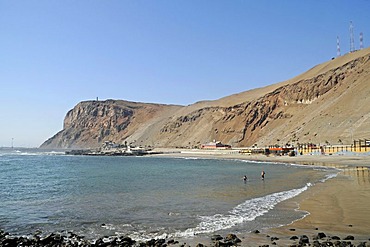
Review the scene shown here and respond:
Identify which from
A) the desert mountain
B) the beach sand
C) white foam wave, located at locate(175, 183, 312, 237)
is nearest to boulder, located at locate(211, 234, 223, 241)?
the beach sand

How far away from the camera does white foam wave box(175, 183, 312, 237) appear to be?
1406cm

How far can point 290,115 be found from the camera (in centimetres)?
10719

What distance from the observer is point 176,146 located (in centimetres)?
14638

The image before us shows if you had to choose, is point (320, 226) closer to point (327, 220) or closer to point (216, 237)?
point (327, 220)

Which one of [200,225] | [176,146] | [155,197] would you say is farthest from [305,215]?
[176,146]

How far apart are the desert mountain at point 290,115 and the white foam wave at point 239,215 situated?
177 ft

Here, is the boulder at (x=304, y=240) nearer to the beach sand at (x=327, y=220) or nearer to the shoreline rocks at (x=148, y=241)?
the shoreline rocks at (x=148, y=241)

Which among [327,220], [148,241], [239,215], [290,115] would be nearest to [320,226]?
[327,220]

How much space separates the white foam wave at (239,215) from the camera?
14.1m

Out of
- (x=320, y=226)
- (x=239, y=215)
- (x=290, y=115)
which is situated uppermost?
(x=290, y=115)

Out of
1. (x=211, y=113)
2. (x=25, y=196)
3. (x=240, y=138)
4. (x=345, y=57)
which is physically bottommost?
(x=25, y=196)

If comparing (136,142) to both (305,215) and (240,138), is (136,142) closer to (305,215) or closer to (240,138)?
(240,138)

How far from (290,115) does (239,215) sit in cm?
9527

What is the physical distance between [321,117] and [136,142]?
104085 millimetres
